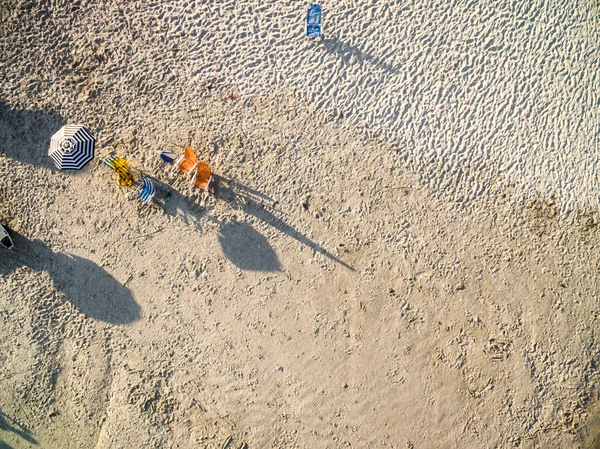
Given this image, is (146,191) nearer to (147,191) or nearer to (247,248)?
(147,191)

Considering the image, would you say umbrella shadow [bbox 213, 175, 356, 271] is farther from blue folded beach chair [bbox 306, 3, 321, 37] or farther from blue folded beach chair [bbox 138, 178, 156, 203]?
blue folded beach chair [bbox 306, 3, 321, 37]

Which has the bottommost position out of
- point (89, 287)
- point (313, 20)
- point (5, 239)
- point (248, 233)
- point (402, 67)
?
point (89, 287)

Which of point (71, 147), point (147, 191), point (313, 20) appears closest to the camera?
point (71, 147)

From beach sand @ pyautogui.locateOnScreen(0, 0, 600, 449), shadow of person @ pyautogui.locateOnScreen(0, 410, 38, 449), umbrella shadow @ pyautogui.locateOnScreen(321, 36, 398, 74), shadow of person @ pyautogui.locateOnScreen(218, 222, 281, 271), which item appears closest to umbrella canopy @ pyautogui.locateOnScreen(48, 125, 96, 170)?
beach sand @ pyautogui.locateOnScreen(0, 0, 600, 449)

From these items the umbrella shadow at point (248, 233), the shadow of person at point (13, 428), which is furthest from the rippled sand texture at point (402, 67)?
the shadow of person at point (13, 428)

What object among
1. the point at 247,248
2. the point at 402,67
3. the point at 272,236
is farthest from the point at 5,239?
the point at 402,67

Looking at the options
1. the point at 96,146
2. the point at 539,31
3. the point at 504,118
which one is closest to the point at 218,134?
the point at 96,146
